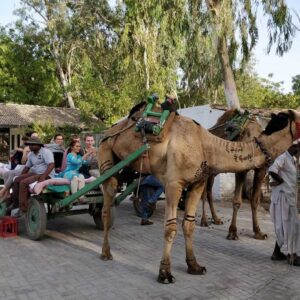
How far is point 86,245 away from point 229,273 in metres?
2.62

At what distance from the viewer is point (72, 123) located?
102 ft

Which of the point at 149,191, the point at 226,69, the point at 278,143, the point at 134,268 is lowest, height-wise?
the point at 134,268

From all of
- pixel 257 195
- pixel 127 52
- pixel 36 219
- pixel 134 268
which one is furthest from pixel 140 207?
pixel 127 52

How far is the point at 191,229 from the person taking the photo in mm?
5320

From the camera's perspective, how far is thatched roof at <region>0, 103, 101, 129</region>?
2834 cm

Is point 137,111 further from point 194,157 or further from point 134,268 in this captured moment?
point 134,268

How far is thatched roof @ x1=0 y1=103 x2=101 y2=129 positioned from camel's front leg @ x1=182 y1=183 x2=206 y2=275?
2241 cm

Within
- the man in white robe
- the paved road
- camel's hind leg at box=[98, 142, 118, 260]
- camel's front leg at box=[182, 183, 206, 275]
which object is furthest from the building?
camel's front leg at box=[182, 183, 206, 275]

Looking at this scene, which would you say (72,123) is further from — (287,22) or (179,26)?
(287,22)

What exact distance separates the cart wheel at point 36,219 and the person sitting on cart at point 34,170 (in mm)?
178

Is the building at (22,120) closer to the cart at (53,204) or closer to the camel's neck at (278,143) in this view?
the cart at (53,204)

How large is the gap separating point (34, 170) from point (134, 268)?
9.84ft

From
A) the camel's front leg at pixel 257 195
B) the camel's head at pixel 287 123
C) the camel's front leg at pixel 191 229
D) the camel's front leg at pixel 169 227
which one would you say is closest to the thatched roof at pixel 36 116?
the camel's front leg at pixel 257 195

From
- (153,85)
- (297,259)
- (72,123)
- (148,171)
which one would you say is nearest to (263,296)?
(297,259)
